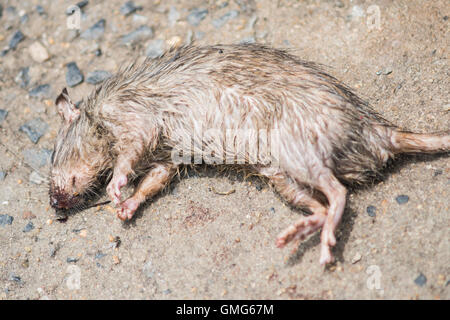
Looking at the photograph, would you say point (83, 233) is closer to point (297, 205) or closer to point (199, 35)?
point (297, 205)

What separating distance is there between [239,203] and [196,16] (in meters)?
2.72

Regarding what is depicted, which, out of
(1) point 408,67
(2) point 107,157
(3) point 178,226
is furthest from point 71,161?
(1) point 408,67

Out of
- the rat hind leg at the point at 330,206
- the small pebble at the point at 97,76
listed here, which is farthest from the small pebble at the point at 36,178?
the rat hind leg at the point at 330,206

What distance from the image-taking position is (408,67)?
15.1ft

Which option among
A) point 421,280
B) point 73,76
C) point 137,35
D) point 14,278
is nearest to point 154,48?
point 137,35

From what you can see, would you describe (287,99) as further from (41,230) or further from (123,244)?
(41,230)

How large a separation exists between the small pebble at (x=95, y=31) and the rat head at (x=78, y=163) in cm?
182

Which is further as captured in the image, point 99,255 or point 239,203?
point 239,203

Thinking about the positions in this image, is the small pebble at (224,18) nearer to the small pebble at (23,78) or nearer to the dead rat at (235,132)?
the dead rat at (235,132)

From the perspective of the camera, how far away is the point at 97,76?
548 centimetres

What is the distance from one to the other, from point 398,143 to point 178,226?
2.03 meters

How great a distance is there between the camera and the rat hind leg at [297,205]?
139 inches

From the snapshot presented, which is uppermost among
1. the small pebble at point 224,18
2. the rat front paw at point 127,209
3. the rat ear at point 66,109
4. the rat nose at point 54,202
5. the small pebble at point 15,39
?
the small pebble at point 224,18

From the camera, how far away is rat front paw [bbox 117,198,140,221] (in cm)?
408
